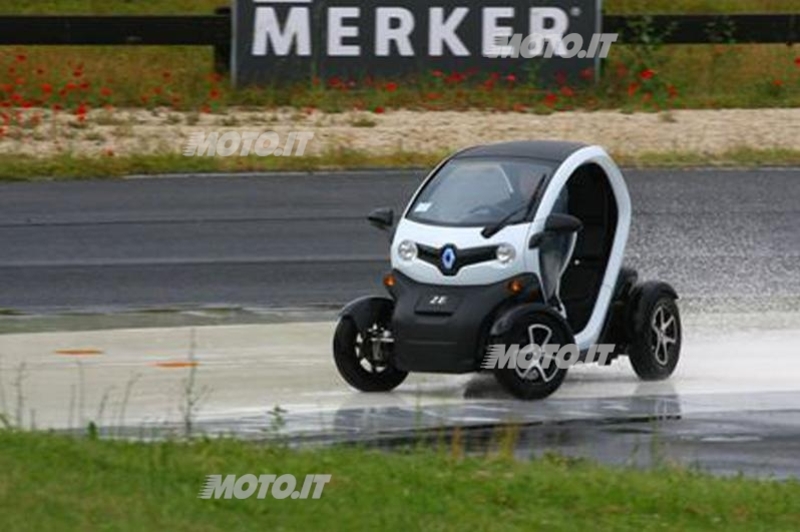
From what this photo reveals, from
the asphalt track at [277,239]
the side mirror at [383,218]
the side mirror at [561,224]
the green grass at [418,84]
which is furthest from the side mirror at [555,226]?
the green grass at [418,84]

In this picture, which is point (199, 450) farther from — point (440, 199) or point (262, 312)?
point (262, 312)

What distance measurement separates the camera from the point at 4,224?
19938 mm

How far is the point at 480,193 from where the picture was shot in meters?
13.3

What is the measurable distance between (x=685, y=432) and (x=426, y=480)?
2.90 meters

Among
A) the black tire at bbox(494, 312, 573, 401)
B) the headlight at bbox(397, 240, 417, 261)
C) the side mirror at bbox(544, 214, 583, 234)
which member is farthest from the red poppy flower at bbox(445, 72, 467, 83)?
the black tire at bbox(494, 312, 573, 401)

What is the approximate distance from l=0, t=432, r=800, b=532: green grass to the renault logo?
2.70 metres

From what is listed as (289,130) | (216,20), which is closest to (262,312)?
(289,130)

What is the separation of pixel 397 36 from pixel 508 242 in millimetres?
13766

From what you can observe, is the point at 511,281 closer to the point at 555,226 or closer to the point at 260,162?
the point at 555,226

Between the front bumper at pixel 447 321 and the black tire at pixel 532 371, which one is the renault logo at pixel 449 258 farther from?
the black tire at pixel 532 371

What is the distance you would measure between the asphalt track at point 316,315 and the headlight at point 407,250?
2.78 feet

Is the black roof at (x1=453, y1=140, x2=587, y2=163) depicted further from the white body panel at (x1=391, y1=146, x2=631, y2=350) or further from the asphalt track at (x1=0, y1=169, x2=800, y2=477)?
the asphalt track at (x1=0, y1=169, x2=800, y2=477)

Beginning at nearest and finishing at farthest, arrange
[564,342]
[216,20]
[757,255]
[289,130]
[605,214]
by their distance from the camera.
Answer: [564,342] < [605,214] < [757,255] < [289,130] < [216,20]

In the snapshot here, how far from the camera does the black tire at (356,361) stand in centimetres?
1317
